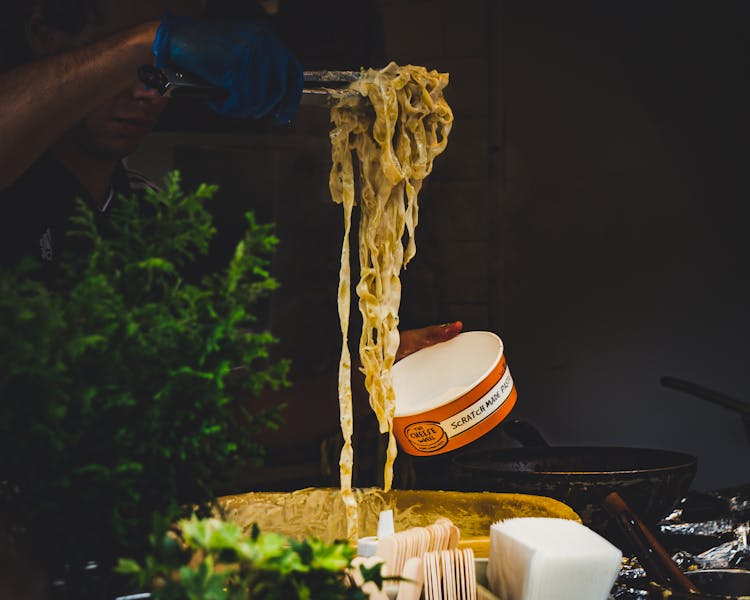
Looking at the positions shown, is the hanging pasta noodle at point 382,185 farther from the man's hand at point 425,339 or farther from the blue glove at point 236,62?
the man's hand at point 425,339

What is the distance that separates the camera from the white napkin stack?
110 centimetres

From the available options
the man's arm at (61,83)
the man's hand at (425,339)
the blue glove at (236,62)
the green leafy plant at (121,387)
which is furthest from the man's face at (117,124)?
the green leafy plant at (121,387)

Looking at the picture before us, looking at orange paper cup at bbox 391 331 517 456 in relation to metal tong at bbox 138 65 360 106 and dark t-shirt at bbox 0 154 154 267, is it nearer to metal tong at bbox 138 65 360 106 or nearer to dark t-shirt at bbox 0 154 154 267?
metal tong at bbox 138 65 360 106

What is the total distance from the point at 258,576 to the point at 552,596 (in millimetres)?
396

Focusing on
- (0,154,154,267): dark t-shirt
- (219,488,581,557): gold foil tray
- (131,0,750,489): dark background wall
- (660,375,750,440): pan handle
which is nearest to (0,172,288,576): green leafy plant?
(219,488,581,557): gold foil tray

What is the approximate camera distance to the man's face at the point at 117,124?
2.44 meters

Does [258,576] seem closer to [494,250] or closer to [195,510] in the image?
[195,510]

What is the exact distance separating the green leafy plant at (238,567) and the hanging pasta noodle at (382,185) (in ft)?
2.57

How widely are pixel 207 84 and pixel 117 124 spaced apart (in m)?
0.94

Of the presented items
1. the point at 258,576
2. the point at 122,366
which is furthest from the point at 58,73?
the point at 258,576

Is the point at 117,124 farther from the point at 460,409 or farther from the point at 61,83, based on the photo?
the point at 460,409

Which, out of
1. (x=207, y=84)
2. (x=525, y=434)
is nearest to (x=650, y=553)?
(x=525, y=434)

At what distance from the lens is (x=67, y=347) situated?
896 millimetres

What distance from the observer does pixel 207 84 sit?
1.63 m
